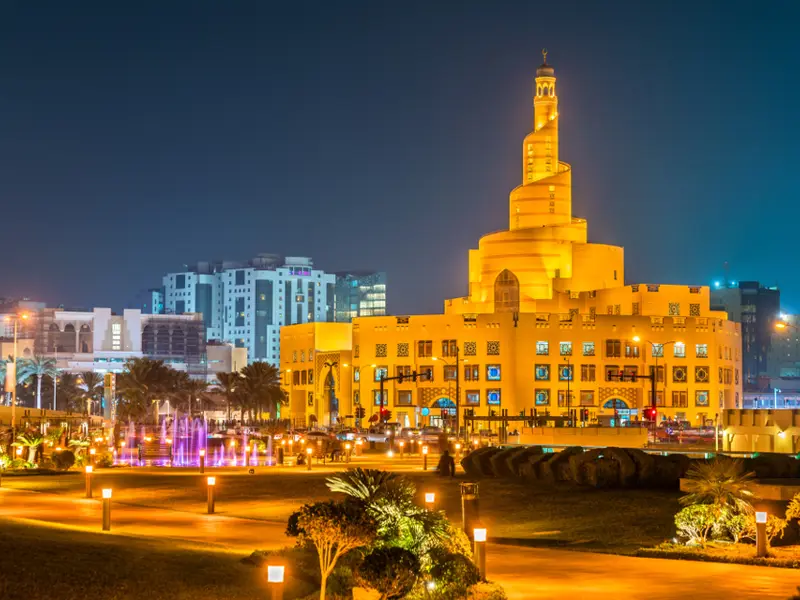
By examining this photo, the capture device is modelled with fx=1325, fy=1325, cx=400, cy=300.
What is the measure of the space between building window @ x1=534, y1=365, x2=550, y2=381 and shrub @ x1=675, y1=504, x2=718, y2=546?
12166 cm

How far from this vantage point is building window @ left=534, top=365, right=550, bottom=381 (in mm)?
146125

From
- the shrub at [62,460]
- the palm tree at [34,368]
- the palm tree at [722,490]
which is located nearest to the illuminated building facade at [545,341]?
the palm tree at [34,368]

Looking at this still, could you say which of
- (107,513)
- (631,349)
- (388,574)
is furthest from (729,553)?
(631,349)

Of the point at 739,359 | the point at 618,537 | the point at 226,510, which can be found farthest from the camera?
the point at 739,359

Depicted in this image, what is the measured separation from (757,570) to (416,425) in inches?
5076

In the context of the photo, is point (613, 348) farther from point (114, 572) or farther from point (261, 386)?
point (114, 572)

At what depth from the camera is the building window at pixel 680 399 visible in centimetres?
14950

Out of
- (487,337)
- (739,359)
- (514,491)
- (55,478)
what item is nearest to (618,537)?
(514,491)

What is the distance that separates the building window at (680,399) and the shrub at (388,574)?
137 meters

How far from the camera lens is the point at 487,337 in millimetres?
147625

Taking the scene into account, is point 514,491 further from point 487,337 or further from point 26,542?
point 487,337

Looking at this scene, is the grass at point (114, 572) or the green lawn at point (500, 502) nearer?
the grass at point (114, 572)

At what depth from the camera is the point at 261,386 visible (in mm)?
171375

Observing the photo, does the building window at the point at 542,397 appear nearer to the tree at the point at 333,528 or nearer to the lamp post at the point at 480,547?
the lamp post at the point at 480,547
